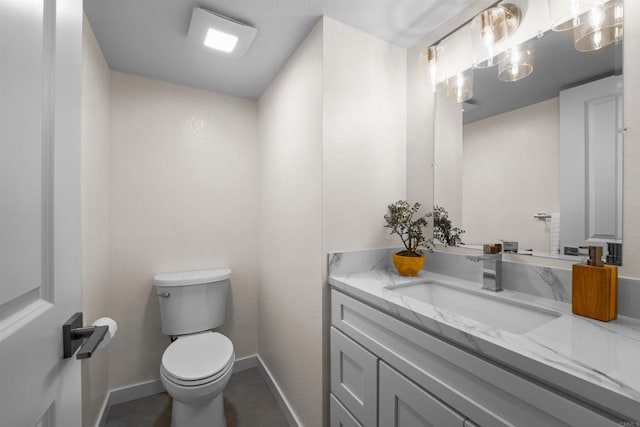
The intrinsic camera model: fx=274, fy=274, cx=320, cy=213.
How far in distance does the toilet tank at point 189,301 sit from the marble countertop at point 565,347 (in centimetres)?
136

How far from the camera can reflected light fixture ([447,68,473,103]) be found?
1.33 meters

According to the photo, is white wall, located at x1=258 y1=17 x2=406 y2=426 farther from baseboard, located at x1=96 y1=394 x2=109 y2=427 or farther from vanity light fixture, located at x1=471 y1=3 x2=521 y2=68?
baseboard, located at x1=96 y1=394 x2=109 y2=427

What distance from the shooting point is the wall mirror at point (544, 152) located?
916 millimetres

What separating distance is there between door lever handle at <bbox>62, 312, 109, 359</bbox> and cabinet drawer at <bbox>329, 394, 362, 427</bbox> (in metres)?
1.02

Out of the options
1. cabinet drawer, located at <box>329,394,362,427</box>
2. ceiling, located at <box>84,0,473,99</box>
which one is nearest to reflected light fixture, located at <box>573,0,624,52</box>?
ceiling, located at <box>84,0,473,99</box>

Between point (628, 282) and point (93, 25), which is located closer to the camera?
point (628, 282)

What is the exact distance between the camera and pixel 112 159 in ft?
6.08

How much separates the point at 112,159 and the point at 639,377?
251 centimetres

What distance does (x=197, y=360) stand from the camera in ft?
4.93

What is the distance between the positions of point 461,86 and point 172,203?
2.00 m

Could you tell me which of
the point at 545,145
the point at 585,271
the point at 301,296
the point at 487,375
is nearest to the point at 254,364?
the point at 301,296

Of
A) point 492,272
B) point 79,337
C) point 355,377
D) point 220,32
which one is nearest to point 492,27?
point 492,272

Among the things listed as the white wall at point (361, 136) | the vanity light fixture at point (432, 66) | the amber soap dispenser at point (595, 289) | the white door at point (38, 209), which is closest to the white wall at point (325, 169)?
the white wall at point (361, 136)

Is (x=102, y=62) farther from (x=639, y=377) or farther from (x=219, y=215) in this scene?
(x=639, y=377)
